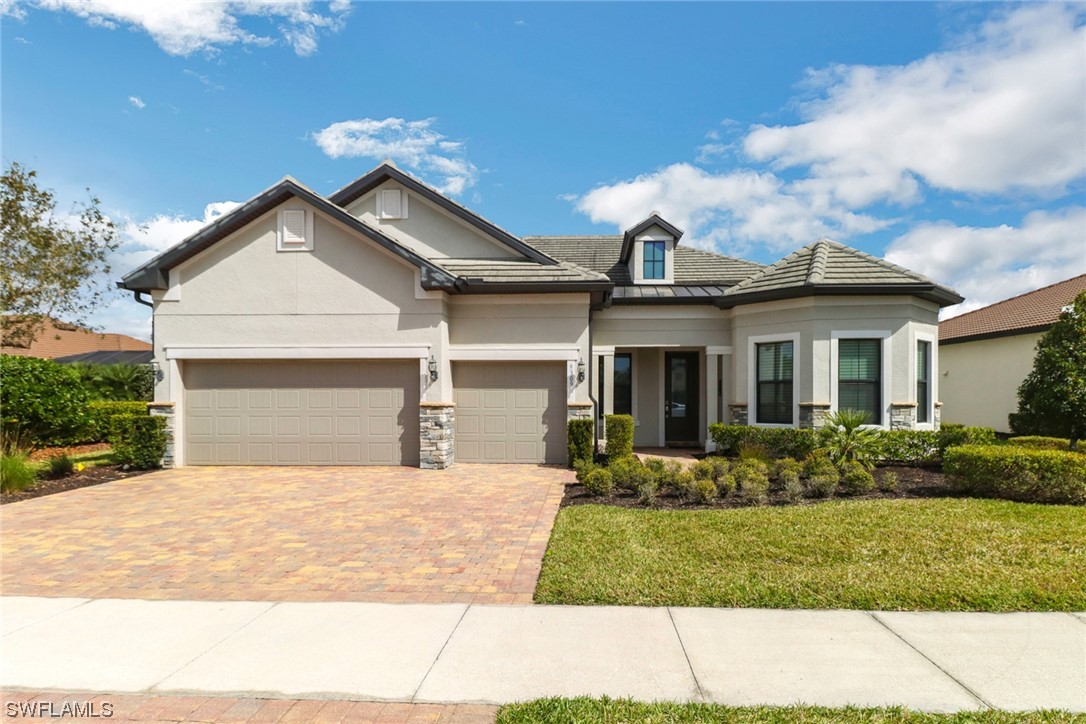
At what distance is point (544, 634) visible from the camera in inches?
170

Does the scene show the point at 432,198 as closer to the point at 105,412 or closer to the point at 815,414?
the point at 815,414

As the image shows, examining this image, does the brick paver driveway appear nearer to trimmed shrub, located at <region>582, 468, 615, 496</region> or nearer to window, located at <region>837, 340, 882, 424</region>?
trimmed shrub, located at <region>582, 468, 615, 496</region>

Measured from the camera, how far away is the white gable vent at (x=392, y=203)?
45.7ft

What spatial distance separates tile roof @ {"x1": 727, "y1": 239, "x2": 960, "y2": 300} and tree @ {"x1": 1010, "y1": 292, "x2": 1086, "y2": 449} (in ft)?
6.96

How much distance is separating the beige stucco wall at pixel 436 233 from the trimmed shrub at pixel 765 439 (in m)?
6.81

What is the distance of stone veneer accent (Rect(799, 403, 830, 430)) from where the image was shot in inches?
479

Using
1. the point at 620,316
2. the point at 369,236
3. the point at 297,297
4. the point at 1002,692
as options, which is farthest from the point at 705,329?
the point at 1002,692

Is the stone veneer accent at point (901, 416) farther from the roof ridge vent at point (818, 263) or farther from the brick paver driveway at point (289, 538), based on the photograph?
the brick paver driveway at point (289, 538)

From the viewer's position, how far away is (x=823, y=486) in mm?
8641

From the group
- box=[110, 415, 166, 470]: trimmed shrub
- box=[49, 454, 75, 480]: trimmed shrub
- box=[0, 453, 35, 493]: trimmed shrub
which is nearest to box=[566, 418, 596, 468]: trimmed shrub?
box=[110, 415, 166, 470]: trimmed shrub

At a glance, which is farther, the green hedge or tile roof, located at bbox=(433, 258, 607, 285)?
tile roof, located at bbox=(433, 258, 607, 285)

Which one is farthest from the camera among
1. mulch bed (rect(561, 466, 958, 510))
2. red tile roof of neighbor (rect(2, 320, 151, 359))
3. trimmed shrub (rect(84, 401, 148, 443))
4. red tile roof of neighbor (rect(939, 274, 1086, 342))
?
red tile roof of neighbor (rect(2, 320, 151, 359))

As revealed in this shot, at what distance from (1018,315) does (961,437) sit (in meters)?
12.0

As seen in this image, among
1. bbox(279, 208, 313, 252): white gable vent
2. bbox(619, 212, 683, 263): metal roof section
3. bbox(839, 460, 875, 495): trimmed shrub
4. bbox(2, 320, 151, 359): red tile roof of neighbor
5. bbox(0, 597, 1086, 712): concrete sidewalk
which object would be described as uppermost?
bbox(619, 212, 683, 263): metal roof section
